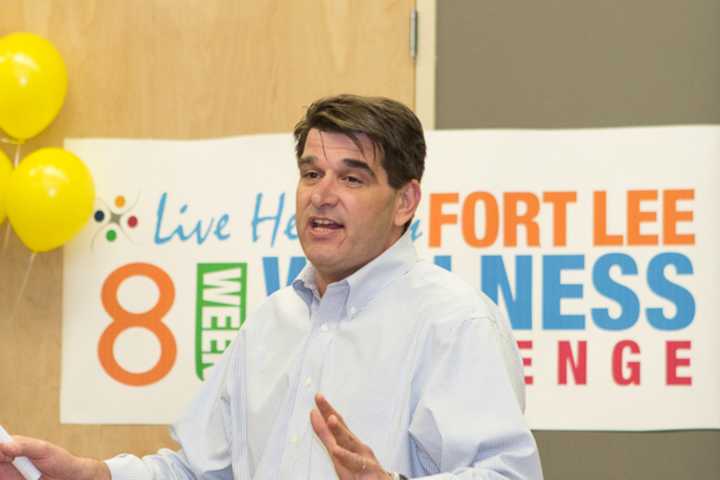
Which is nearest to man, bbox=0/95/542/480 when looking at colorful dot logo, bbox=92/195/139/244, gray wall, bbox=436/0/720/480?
gray wall, bbox=436/0/720/480

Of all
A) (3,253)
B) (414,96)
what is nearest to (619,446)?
(414,96)

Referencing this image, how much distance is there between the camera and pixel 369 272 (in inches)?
81.5

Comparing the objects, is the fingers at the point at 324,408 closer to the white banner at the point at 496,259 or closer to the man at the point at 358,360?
the man at the point at 358,360

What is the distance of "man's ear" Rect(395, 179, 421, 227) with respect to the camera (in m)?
2.14

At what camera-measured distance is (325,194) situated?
205 cm

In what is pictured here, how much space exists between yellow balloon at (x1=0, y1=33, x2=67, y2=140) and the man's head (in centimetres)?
127

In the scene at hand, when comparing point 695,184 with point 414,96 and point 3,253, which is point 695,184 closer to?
point 414,96

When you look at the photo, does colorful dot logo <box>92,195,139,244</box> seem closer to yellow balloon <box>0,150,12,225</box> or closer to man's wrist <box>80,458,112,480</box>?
yellow balloon <box>0,150,12,225</box>

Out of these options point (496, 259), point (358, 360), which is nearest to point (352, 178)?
point (358, 360)

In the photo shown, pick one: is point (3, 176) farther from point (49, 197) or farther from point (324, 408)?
point (324, 408)

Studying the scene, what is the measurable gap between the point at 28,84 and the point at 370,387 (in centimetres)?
159

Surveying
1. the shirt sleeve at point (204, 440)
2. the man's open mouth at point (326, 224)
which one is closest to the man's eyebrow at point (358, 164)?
the man's open mouth at point (326, 224)

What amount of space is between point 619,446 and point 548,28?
1150 mm

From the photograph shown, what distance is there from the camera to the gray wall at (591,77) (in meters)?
3.08
